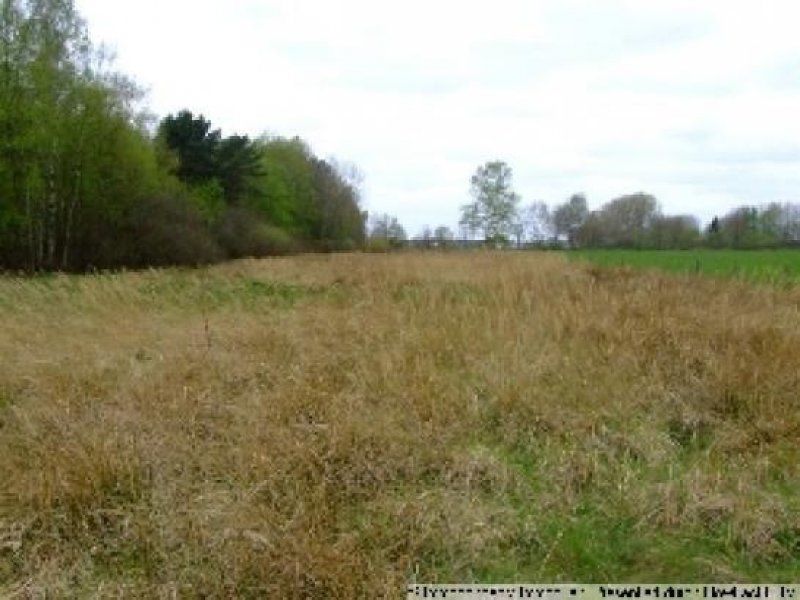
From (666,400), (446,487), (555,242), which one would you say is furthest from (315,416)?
(555,242)

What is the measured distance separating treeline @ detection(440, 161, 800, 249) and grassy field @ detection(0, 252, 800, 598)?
58.3 m

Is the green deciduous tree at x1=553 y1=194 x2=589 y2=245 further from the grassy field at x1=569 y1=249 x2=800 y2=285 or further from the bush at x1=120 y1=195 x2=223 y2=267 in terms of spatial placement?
the bush at x1=120 y1=195 x2=223 y2=267

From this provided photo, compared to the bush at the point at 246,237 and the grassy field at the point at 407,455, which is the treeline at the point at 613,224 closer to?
the bush at the point at 246,237

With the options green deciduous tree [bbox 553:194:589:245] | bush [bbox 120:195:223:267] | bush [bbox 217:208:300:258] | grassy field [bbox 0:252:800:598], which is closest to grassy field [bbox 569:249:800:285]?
grassy field [bbox 0:252:800:598]

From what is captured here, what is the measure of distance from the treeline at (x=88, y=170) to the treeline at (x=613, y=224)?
27.4 m

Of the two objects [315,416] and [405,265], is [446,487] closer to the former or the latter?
[315,416]

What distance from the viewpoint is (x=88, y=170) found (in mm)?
28594

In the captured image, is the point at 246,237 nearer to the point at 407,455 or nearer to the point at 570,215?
the point at 407,455

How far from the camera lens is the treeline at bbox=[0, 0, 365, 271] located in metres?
24.6

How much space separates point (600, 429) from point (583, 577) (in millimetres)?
1702

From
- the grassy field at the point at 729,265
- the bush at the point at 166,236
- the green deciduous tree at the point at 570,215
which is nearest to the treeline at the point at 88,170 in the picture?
the bush at the point at 166,236

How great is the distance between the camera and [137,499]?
3.68 meters

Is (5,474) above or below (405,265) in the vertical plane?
below

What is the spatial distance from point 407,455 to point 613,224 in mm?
85585
